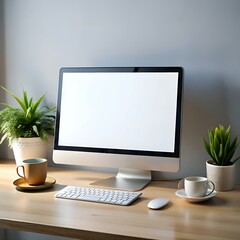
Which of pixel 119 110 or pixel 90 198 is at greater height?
pixel 119 110

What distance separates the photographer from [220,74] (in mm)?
1548

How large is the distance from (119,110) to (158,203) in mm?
446

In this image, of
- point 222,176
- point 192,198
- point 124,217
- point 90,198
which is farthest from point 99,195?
point 222,176

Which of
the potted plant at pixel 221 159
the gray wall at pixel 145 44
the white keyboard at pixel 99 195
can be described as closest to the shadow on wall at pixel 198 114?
the gray wall at pixel 145 44

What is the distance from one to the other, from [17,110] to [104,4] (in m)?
0.64

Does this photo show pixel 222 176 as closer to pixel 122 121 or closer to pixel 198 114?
pixel 198 114

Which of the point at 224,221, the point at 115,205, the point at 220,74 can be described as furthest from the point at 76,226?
the point at 220,74

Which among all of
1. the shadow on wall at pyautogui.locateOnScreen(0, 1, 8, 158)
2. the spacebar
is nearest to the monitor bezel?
the spacebar

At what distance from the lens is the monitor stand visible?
4.87 ft

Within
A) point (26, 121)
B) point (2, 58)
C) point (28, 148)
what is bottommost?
point (28, 148)

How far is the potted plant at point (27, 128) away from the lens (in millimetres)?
1738

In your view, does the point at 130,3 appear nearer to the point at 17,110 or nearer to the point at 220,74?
the point at 220,74

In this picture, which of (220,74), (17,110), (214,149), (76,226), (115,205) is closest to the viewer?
(76,226)

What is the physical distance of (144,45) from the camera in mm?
1657
